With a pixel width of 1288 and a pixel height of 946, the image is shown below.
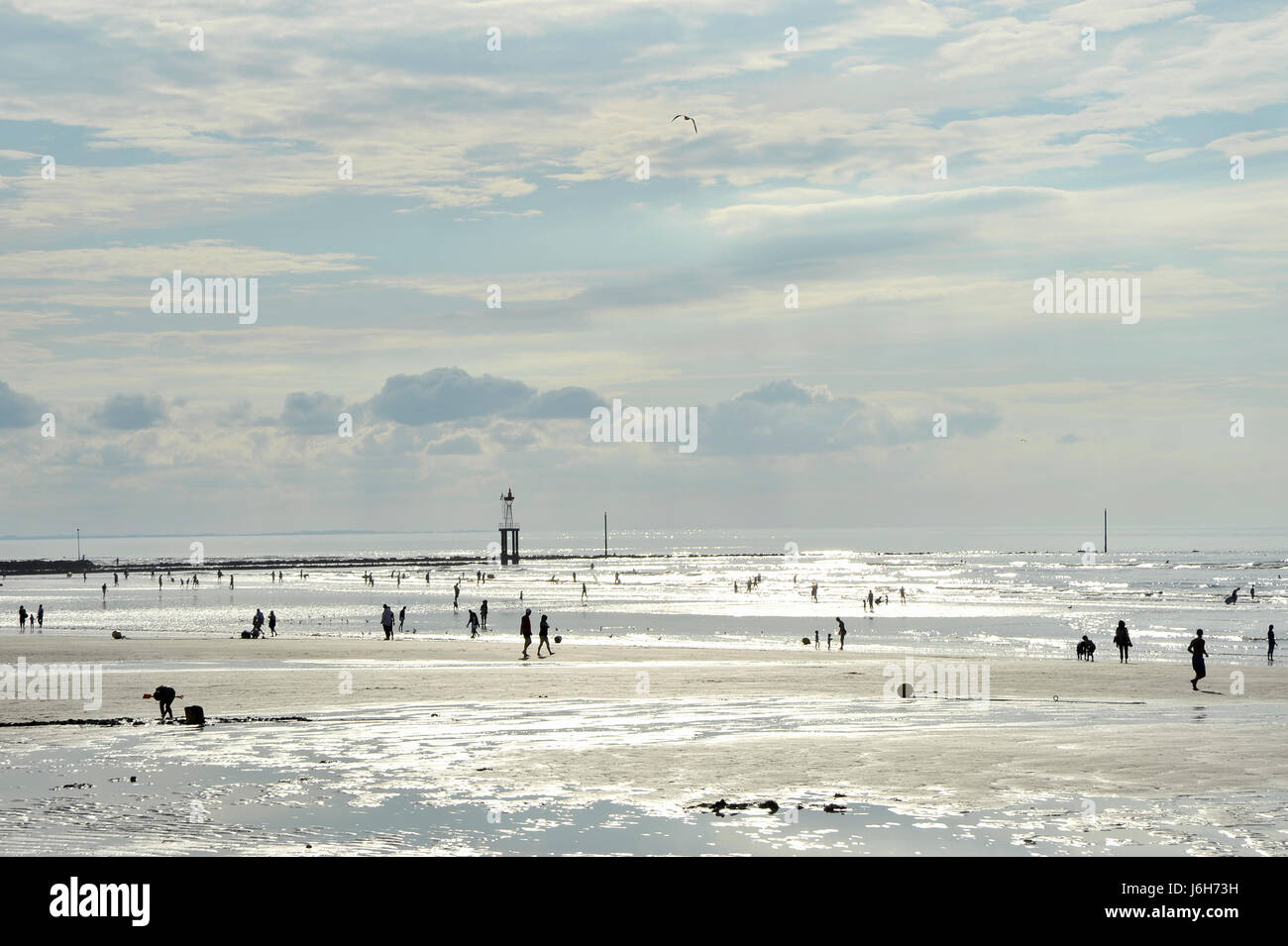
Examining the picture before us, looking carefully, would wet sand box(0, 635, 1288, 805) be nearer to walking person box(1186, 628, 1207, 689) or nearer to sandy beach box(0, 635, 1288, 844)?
sandy beach box(0, 635, 1288, 844)

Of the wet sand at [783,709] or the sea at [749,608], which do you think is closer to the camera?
the wet sand at [783,709]

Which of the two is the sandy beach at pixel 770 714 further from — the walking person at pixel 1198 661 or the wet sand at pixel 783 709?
the walking person at pixel 1198 661

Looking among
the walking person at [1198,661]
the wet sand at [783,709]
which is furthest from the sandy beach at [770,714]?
the walking person at [1198,661]

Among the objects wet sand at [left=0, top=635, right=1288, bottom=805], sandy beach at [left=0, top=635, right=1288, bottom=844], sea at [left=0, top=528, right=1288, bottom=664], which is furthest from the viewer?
sea at [left=0, top=528, right=1288, bottom=664]

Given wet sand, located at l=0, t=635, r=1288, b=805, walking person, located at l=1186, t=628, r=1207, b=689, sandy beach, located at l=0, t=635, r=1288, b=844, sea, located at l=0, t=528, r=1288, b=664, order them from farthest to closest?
sea, located at l=0, t=528, r=1288, b=664
walking person, located at l=1186, t=628, r=1207, b=689
wet sand, located at l=0, t=635, r=1288, b=805
sandy beach, located at l=0, t=635, r=1288, b=844

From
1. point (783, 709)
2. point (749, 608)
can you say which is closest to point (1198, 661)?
point (783, 709)

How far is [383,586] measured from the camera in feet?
422

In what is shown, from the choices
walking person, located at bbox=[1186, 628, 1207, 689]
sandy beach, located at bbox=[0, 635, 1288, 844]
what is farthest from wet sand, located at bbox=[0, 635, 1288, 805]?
walking person, located at bbox=[1186, 628, 1207, 689]

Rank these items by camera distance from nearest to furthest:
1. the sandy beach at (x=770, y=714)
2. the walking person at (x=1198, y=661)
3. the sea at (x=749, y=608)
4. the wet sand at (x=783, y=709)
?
1. the sandy beach at (x=770, y=714)
2. the wet sand at (x=783, y=709)
3. the walking person at (x=1198, y=661)
4. the sea at (x=749, y=608)

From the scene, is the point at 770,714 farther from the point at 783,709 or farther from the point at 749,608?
the point at 749,608

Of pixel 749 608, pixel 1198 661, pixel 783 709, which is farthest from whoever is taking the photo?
pixel 749 608

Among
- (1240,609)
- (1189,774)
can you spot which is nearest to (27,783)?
(1189,774)

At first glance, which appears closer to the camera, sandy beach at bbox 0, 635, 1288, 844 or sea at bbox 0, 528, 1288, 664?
sandy beach at bbox 0, 635, 1288, 844
